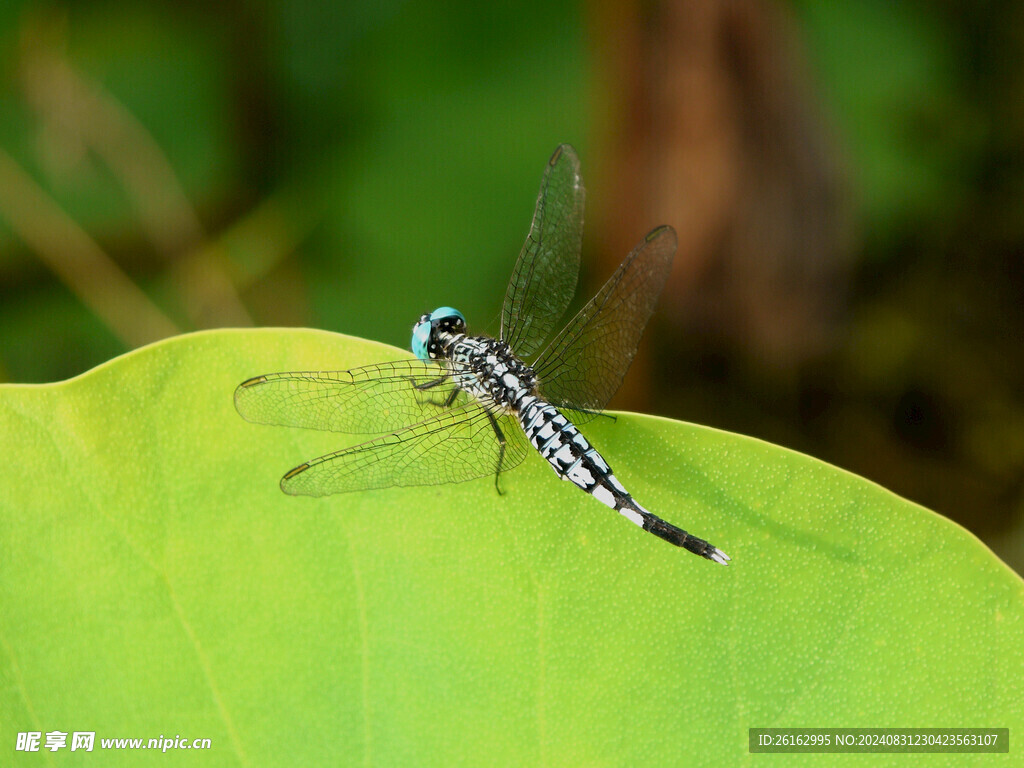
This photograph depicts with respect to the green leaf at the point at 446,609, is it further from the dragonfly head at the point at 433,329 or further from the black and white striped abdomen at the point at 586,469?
the dragonfly head at the point at 433,329

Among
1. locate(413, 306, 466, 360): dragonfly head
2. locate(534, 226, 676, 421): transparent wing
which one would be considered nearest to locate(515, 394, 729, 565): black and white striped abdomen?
locate(534, 226, 676, 421): transparent wing

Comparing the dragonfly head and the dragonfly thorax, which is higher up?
the dragonfly head

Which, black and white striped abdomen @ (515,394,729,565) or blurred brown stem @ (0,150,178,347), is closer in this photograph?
black and white striped abdomen @ (515,394,729,565)

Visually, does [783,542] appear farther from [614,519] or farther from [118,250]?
[118,250]

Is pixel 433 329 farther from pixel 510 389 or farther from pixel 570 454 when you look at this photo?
pixel 570 454

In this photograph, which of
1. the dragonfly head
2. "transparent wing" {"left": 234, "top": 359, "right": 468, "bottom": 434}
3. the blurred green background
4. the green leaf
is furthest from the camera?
the blurred green background

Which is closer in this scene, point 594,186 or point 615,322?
point 615,322

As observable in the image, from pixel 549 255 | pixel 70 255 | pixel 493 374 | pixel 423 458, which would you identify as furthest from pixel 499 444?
pixel 70 255

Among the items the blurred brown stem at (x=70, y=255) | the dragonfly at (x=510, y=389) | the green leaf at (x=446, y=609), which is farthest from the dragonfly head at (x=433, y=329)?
the blurred brown stem at (x=70, y=255)

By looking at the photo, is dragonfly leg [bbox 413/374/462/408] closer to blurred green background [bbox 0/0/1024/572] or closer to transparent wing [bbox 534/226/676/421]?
transparent wing [bbox 534/226/676/421]
